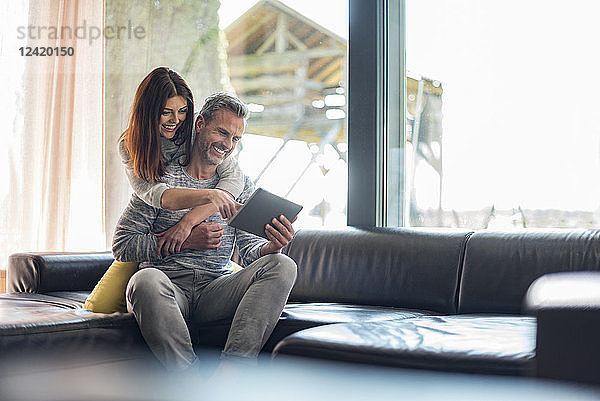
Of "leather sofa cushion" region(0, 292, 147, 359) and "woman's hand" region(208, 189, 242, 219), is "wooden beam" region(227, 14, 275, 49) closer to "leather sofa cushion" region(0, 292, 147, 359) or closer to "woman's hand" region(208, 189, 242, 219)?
"woman's hand" region(208, 189, 242, 219)

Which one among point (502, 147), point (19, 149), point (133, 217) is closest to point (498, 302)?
point (502, 147)

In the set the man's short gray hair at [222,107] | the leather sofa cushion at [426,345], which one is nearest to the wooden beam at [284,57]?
the man's short gray hair at [222,107]

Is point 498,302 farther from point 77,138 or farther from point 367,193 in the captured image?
point 77,138

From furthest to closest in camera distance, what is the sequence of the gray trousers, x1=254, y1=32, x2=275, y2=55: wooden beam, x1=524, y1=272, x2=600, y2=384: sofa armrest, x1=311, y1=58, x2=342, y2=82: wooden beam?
x1=254, y1=32, x2=275, y2=55: wooden beam, x1=311, y1=58, x2=342, y2=82: wooden beam, the gray trousers, x1=524, y1=272, x2=600, y2=384: sofa armrest

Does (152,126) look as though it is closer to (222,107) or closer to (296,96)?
(222,107)

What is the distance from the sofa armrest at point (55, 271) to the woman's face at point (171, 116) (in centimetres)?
101

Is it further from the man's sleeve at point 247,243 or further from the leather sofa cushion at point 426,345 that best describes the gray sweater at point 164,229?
the leather sofa cushion at point 426,345

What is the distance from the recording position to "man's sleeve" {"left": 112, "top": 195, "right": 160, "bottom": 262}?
8.29 ft

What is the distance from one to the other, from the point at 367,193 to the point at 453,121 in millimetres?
509

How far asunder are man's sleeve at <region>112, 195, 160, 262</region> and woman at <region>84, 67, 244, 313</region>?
4 cm

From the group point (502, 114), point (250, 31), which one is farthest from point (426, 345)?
point (250, 31)

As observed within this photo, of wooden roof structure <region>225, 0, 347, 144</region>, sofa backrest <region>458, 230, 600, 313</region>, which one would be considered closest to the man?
sofa backrest <region>458, 230, 600, 313</region>

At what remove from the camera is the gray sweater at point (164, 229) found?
254 cm

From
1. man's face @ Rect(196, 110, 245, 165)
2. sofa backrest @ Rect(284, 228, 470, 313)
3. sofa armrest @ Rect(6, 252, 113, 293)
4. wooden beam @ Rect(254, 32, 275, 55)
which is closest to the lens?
man's face @ Rect(196, 110, 245, 165)
